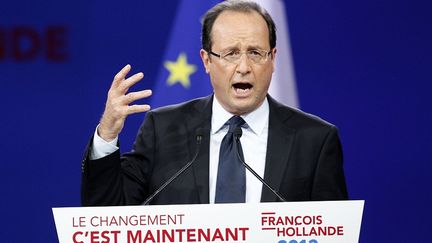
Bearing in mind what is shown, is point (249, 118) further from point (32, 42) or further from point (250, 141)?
point (32, 42)

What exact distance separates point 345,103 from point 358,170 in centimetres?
27

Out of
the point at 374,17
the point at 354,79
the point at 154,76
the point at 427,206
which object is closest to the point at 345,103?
the point at 354,79

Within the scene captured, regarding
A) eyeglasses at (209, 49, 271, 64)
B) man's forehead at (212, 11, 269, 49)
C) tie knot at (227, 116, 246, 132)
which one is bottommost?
tie knot at (227, 116, 246, 132)

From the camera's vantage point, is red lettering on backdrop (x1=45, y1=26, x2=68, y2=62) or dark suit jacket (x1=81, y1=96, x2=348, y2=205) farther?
red lettering on backdrop (x1=45, y1=26, x2=68, y2=62)

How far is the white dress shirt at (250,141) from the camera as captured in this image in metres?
1.95

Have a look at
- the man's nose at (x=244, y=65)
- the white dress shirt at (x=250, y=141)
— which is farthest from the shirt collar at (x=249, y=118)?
the man's nose at (x=244, y=65)

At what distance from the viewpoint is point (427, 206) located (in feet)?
9.84

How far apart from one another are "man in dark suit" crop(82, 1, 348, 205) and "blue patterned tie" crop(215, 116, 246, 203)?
0.02 m

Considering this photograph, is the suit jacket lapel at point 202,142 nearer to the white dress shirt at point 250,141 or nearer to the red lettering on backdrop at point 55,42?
the white dress shirt at point 250,141

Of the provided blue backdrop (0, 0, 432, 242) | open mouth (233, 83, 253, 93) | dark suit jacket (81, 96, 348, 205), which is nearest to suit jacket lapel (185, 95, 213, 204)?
dark suit jacket (81, 96, 348, 205)

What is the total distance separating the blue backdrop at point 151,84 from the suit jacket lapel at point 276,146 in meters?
0.86

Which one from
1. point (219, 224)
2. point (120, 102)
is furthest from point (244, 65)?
point (219, 224)

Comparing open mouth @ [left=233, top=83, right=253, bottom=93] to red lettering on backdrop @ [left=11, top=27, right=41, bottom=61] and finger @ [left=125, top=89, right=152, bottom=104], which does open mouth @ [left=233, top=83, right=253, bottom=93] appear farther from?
red lettering on backdrop @ [left=11, top=27, right=41, bottom=61]

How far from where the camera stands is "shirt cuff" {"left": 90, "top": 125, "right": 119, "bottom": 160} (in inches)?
70.6
